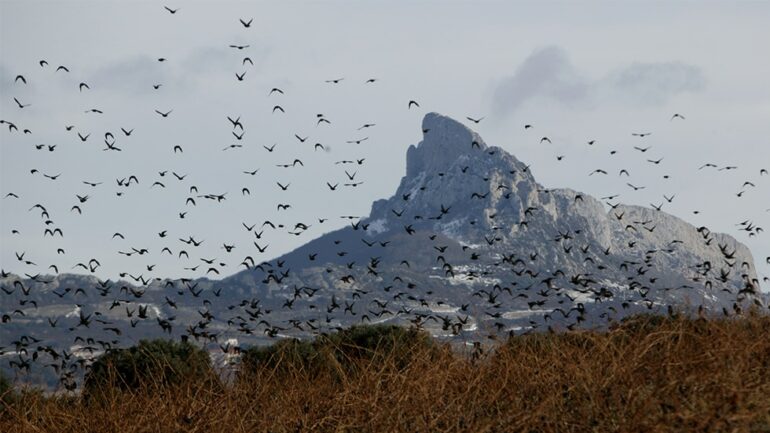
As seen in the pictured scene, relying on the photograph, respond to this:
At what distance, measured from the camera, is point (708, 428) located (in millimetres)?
13195

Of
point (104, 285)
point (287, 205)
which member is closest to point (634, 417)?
point (104, 285)

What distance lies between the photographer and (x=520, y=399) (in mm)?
15914

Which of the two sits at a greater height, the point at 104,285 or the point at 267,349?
the point at 104,285

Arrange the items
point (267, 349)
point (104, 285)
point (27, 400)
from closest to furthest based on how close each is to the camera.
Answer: point (27, 400), point (104, 285), point (267, 349)

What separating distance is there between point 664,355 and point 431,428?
12.6 feet

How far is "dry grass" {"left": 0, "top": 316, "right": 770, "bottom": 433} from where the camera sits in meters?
14.2

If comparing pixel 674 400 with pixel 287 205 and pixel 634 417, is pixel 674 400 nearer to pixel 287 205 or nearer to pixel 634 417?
pixel 634 417

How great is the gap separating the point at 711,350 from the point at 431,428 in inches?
167

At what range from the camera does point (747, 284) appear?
22.9 meters

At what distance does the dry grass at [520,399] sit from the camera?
14164mm

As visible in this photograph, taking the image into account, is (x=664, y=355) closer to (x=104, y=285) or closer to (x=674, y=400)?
(x=674, y=400)

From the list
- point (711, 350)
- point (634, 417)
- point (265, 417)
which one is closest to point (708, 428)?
point (634, 417)

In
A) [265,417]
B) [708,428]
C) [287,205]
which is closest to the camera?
[708,428]

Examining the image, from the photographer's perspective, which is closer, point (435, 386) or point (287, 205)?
point (435, 386)
